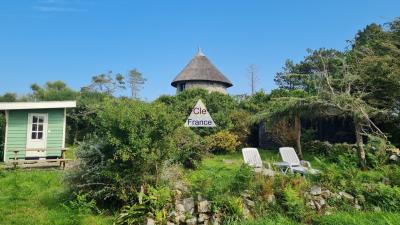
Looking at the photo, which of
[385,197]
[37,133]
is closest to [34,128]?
[37,133]

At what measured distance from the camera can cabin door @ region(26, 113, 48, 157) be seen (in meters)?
17.3

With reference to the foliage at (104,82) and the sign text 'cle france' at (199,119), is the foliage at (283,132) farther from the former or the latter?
Answer: the foliage at (104,82)

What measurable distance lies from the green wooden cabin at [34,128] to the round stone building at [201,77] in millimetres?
15907

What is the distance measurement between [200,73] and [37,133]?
1782 centimetres

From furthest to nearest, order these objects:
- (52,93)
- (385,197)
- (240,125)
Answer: (52,93) → (240,125) → (385,197)

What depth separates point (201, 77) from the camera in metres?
32.3

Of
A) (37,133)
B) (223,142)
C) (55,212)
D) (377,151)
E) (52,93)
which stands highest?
(52,93)

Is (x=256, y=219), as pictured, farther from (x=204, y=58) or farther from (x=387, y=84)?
(x=204, y=58)

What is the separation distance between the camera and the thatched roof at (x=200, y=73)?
32.5m

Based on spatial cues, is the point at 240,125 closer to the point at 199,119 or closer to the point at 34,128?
the point at 199,119

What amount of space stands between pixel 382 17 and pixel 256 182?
1496 centimetres

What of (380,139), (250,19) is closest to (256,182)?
(380,139)

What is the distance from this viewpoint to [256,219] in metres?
7.41

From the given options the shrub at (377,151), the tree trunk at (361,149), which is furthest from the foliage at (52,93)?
the shrub at (377,151)
